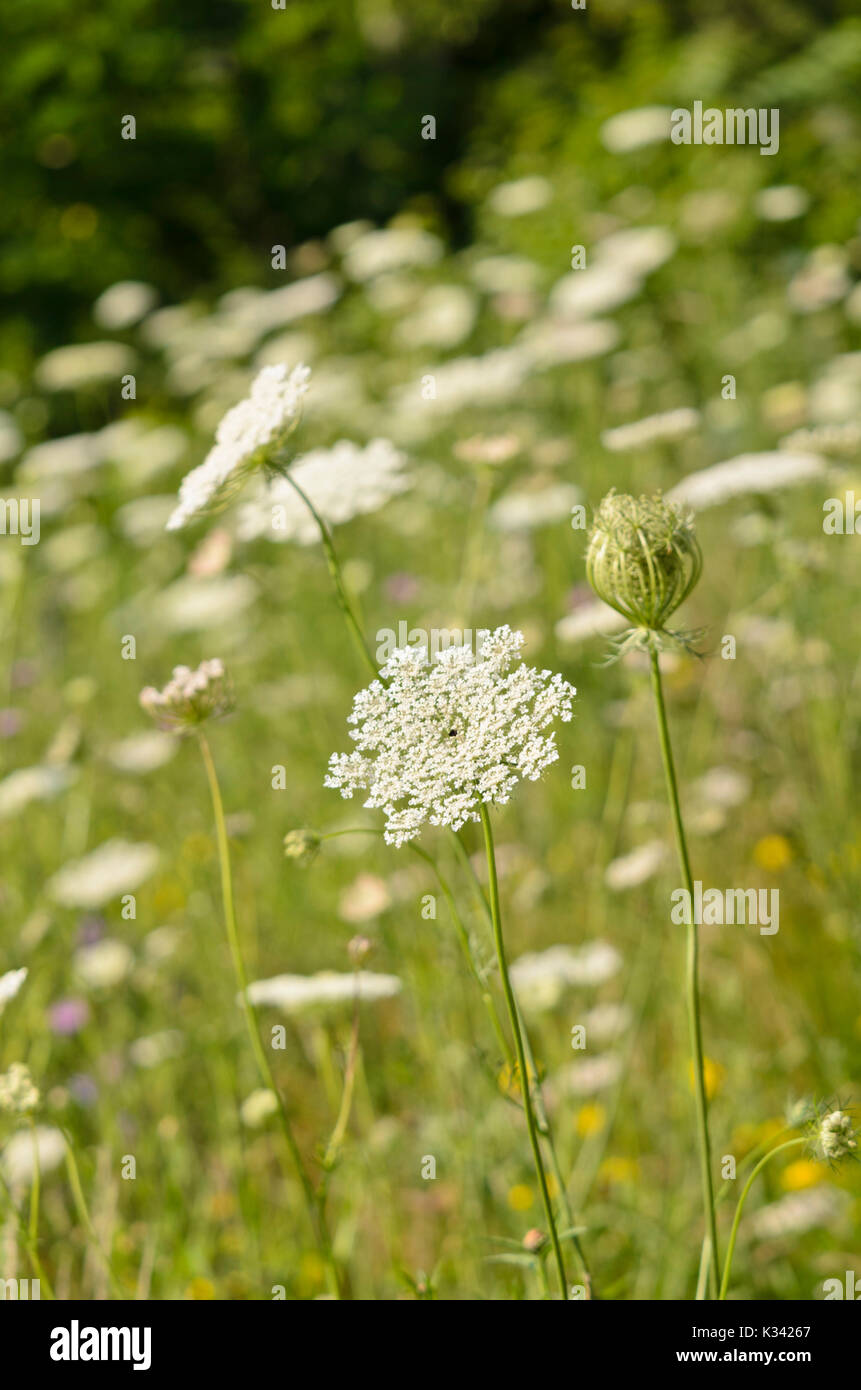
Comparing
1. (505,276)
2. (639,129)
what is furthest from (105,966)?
(639,129)

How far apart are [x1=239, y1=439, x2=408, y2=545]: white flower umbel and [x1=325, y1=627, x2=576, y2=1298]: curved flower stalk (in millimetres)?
396

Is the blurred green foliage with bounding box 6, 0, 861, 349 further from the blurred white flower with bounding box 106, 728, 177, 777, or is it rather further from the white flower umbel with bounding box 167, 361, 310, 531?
the white flower umbel with bounding box 167, 361, 310, 531

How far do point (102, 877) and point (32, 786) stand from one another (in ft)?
0.62

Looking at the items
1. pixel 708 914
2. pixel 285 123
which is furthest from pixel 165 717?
pixel 285 123

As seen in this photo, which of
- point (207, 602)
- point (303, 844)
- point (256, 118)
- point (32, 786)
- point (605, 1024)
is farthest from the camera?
point (256, 118)

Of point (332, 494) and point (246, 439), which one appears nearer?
point (246, 439)

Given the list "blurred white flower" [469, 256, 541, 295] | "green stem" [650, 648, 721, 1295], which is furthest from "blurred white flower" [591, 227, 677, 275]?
"green stem" [650, 648, 721, 1295]

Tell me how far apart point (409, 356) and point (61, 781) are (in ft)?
7.85

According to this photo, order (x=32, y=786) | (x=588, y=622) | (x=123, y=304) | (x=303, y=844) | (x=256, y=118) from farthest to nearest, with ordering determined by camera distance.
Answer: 1. (x=256, y=118)
2. (x=123, y=304)
3. (x=32, y=786)
4. (x=588, y=622)
5. (x=303, y=844)

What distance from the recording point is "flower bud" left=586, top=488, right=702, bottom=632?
0.72 meters

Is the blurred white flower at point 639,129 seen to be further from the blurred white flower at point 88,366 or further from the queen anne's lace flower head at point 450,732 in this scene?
the queen anne's lace flower head at point 450,732

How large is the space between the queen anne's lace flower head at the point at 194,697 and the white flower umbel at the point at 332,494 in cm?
18

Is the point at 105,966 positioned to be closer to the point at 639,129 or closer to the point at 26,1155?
the point at 26,1155

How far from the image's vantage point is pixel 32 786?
71.6 inches
